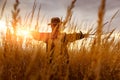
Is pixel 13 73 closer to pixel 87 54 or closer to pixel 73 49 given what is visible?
pixel 87 54

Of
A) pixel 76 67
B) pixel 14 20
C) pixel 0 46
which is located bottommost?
pixel 76 67

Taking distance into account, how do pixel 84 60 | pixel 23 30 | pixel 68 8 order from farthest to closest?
1. pixel 23 30
2. pixel 84 60
3. pixel 68 8

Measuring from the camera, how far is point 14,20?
273 centimetres

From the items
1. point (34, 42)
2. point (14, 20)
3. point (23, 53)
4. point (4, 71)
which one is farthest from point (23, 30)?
point (4, 71)

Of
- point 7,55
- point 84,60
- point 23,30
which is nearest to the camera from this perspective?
point 7,55

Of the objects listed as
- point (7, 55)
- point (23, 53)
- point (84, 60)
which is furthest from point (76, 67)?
point (7, 55)

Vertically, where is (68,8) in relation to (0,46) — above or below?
above

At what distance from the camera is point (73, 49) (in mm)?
3672

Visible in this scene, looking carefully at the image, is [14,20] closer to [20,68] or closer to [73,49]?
[20,68]

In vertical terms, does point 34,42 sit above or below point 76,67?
above

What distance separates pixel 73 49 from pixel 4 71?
4.21 feet

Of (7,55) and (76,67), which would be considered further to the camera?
(76,67)

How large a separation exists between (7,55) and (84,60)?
94 centimetres

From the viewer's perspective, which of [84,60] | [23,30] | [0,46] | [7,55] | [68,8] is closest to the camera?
[68,8]
